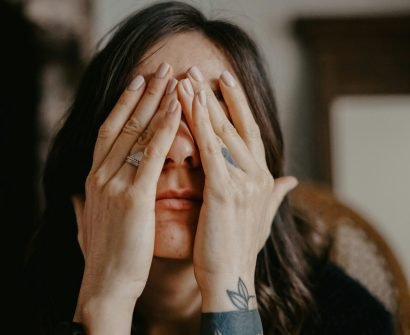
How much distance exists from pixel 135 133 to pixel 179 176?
9 cm

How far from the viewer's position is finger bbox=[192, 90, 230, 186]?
75 cm

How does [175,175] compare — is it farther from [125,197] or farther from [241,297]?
[241,297]

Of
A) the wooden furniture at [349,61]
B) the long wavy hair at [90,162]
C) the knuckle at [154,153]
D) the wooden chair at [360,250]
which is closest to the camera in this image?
the knuckle at [154,153]

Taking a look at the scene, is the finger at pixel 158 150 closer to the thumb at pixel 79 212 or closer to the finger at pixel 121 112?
the finger at pixel 121 112

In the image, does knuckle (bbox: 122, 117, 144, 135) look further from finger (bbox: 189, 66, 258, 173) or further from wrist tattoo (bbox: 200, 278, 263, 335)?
wrist tattoo (bbox: 200, 278, 263, 335)

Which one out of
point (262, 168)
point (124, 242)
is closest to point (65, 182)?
point (124, 242)

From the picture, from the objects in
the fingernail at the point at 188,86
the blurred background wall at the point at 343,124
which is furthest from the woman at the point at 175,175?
the blurred background wall at the point at 343,124

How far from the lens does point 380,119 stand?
2.03m

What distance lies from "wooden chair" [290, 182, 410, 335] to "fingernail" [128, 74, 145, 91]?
1.80 feet

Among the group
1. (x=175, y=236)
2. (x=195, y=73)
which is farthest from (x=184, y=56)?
(x=175, y=236)

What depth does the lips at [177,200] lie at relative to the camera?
30.5 inches

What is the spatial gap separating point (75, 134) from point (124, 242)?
259mm

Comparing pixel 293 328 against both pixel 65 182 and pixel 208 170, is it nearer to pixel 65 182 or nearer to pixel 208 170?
pixel 208 170

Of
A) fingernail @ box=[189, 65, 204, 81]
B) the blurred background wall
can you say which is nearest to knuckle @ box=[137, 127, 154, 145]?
fingernail @ box=[189, 65, 204, 81]
